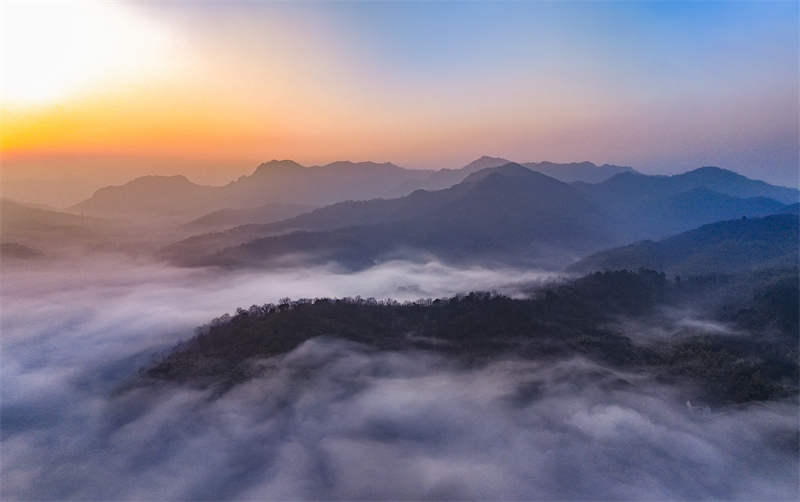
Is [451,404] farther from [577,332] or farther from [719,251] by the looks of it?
[719,251]

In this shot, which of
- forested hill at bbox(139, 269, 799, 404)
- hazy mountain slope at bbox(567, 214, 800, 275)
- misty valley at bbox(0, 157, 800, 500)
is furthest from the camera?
hazy mountain slope at bbox(567, 214, 800, 275)

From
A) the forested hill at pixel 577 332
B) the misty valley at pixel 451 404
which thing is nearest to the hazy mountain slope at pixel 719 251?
the misty valley at pixel 451 404

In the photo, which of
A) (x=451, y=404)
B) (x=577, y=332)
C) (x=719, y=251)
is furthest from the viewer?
(x=719, y=251)

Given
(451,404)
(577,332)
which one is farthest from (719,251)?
(451,404)

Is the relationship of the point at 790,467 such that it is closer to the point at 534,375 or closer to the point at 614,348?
the point at 614,348

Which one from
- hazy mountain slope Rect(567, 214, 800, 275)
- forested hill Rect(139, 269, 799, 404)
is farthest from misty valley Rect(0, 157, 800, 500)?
hazy mountain slope Rect(567, 214, 800, 275)

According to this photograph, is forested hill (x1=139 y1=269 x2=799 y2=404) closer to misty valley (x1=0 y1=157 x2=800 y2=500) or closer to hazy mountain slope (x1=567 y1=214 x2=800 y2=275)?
misty valley (x1=0 y1=157 x2=800 y2=500)
